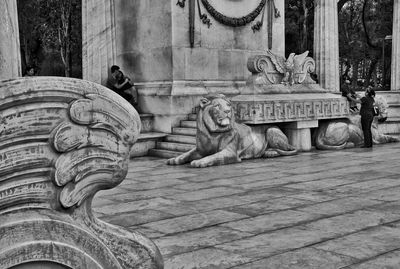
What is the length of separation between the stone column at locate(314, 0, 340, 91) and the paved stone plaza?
383 inches

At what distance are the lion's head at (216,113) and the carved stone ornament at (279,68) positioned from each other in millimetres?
1954

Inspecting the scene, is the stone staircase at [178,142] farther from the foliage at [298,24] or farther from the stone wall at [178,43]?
the foliage at [298,24]

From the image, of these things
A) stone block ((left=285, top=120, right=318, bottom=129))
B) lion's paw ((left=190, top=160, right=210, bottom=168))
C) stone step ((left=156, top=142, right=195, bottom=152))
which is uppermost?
stone block ((left=285, top=120, right=318, bottom=129))

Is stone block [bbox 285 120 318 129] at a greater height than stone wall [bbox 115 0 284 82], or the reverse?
stone wall [bbox 115 0 284 82]

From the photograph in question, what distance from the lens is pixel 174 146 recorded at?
11.8 metres

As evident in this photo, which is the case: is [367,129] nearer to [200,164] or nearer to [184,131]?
[184,131]

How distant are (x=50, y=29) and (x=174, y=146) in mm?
20273

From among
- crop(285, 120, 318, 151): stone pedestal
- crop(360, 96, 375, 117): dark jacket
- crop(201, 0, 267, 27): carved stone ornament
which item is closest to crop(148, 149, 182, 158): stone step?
crop(285, 120, 318, 151): stone pedestal

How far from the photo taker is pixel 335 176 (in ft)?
28.2

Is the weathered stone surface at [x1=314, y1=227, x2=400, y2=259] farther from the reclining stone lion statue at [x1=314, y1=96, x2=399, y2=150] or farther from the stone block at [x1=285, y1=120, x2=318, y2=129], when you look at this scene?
the reclining stone lion statue at [x1=314, y1=96, x2=399, y2=150]

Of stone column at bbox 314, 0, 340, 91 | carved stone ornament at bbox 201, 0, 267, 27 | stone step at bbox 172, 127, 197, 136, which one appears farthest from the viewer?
stone column at bbox 314, 0, 340, 91

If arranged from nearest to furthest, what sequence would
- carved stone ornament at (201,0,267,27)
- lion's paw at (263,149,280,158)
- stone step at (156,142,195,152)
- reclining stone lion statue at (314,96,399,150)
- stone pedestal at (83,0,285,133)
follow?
1. lion's paw at (263,149,280,158)
2. stone step at (156,142,195,152)
3. reclining stone lion statue at (314,96,399,150)
4. stone pedestal at (83,0,285,133)
5. carved stone ornament at (201,0,267,27)

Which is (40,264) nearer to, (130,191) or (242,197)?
(242,197)

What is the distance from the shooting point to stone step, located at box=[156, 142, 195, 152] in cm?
1144
